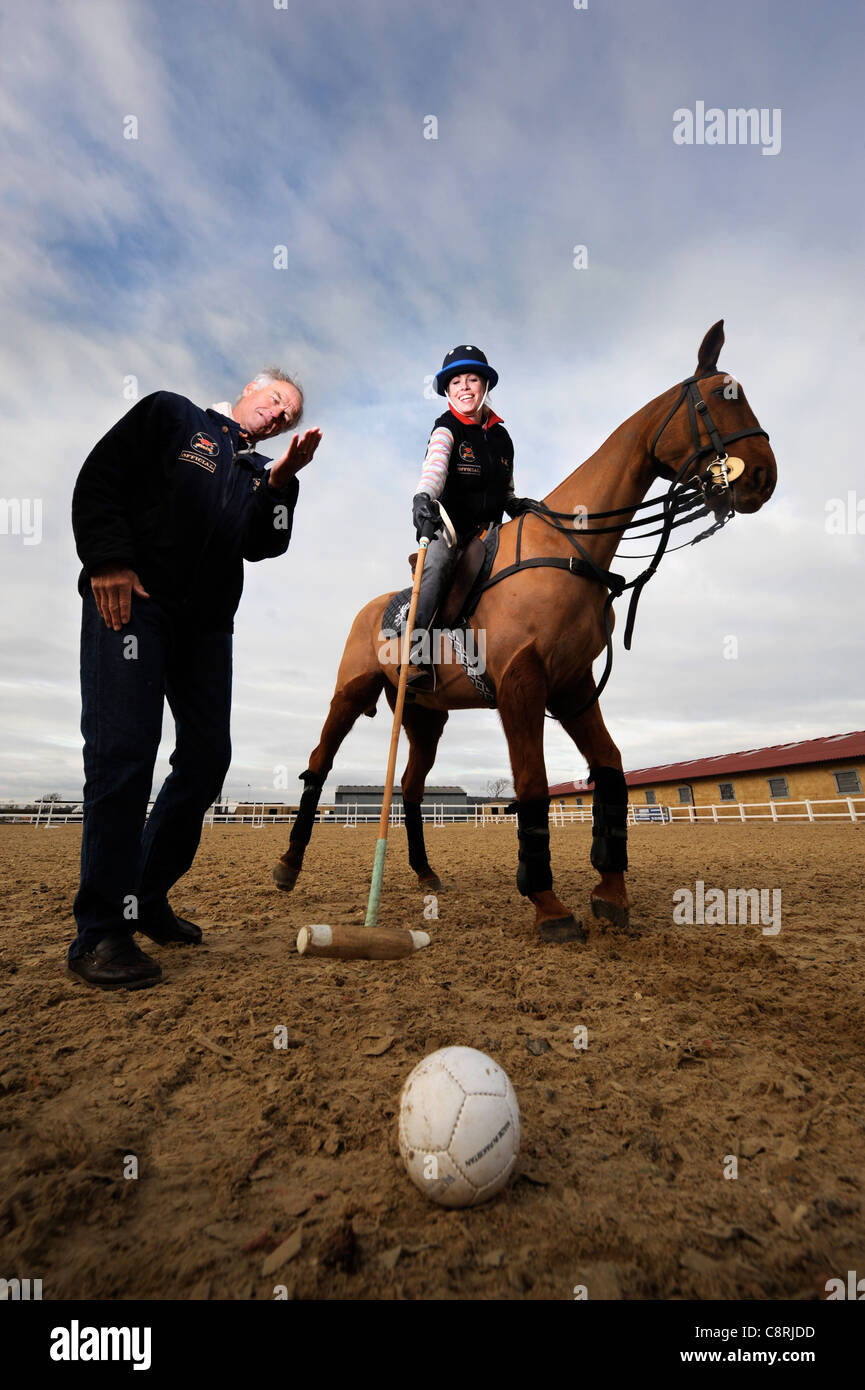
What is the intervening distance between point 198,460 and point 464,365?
8.61 feet

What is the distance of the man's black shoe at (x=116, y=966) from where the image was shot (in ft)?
8.03

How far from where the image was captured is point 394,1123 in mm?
1593

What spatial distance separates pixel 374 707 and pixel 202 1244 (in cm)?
437

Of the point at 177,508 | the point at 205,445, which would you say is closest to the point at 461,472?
the point at 205,445

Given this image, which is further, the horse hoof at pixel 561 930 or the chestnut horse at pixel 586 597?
the chestnut horse at pixel 586 597

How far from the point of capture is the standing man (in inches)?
100

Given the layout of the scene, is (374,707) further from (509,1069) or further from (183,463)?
(509,1069)

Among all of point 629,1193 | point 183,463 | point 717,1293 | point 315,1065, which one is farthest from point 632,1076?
point 183,463

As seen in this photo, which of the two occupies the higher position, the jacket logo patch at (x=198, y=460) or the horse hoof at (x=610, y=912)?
the jacket logo patch at (x=198, y=460)

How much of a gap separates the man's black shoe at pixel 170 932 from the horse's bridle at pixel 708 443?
4.13 meters

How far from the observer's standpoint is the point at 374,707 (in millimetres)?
5410

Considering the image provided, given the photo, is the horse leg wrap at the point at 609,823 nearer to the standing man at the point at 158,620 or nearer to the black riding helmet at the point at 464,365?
the standing man at the point at 158,620

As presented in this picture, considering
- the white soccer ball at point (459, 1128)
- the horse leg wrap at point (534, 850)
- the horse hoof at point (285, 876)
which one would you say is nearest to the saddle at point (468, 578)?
the horse leg wrap at point (534, 850)

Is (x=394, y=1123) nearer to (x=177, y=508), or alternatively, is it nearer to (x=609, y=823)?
(x=609, y=823)
